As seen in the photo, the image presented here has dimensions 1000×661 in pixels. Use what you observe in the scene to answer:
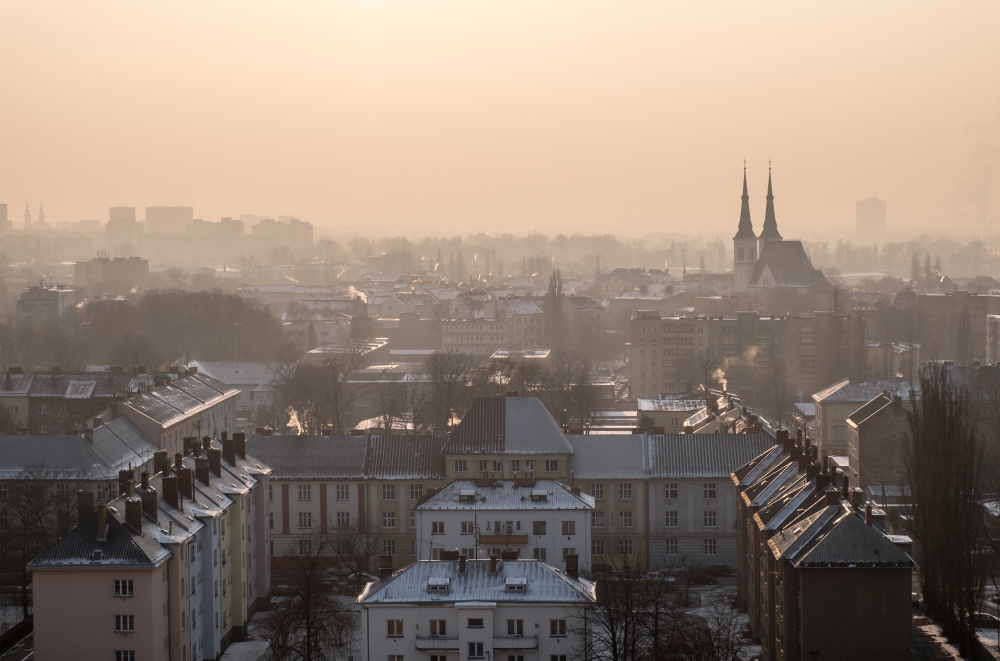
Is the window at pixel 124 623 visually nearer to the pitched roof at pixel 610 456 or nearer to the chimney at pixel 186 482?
the chimney at pixel 186 482

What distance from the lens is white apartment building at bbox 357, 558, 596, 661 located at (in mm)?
20500

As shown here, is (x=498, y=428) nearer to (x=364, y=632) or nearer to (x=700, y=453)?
→ (x=700, y=453)

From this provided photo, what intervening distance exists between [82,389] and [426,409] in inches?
420

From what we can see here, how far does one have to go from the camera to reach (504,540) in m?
26.5

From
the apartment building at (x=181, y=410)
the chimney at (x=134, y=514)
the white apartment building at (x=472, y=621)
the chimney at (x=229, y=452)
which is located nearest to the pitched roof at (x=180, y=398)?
the apartment building at (x=181, y=410)

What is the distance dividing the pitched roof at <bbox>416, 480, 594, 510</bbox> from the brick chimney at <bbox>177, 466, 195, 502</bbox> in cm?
478

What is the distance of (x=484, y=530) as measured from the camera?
26562 millimetres

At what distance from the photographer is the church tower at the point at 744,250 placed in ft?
312

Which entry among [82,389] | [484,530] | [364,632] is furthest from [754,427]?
[82,389]

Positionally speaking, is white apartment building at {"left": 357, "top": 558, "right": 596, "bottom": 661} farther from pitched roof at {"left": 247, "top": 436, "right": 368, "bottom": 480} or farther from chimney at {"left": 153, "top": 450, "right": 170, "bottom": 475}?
pitched roof at {"left": 247, "top": 436, "right": 368, "bottom": 480}

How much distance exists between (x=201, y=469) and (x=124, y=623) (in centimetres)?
448

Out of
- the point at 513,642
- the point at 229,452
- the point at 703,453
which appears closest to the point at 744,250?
the point at 703,453

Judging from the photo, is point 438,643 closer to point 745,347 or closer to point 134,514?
point 134,514

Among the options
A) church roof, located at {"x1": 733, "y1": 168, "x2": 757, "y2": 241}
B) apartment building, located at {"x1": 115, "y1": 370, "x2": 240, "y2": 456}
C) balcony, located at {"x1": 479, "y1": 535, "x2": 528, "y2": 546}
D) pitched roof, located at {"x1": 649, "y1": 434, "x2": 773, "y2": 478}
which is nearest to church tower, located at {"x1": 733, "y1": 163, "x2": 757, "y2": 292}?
church roof, located at {"x1": 733, "y1": 168, "x2": 757, "y2": 241}
